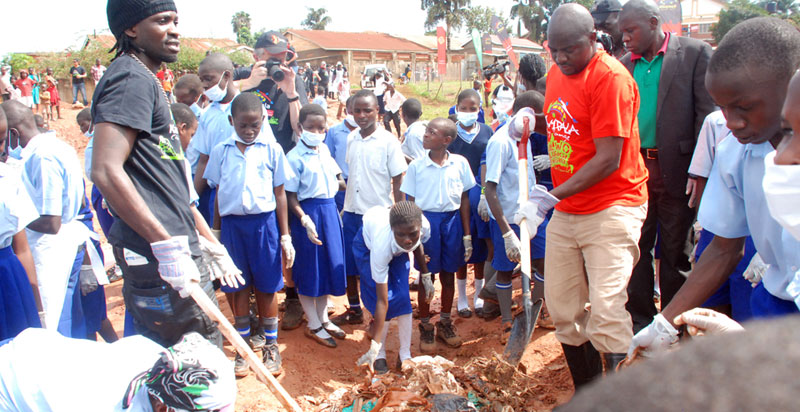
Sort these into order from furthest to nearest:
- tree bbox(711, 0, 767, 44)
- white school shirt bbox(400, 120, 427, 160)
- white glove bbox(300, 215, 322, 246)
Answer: tree bbox(711, 0, 767, 44), white school shirt bbox(400, 120, 427, 160), white glove bbox(300, 215, 322, 246)

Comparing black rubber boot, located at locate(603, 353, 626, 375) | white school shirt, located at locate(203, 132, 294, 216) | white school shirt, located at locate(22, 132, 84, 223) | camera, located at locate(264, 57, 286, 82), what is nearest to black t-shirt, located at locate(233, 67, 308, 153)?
camera, located at locate(264, 57, 286, 82)

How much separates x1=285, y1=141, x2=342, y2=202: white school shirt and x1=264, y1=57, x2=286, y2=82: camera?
3.88ft

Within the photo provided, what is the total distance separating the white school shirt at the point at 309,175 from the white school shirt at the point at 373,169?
0.26 meters

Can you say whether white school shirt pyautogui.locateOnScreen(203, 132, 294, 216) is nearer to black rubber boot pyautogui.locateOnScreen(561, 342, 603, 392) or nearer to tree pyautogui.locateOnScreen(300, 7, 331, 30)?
black rubber boot pyautogui.locateOnScreen(561, 342, 603, 392)

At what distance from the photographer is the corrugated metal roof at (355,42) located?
4000 cm

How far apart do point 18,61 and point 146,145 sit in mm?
28393

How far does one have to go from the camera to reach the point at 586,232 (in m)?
2.84

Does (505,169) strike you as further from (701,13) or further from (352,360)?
(701,13)

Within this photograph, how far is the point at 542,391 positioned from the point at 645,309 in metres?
0.93

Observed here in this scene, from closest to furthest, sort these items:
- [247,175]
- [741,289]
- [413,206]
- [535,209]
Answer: [741,289] → [535,209] → [413,206] → [247,175]

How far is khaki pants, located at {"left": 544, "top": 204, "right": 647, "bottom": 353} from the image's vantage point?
2.68 m

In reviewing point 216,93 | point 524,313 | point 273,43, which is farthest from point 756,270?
point 273,43

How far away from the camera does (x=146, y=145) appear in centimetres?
221

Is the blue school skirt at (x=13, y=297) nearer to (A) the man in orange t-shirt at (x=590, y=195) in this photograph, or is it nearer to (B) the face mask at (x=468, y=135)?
(A) the man in orange t-shirt at (x=590, y=195)
